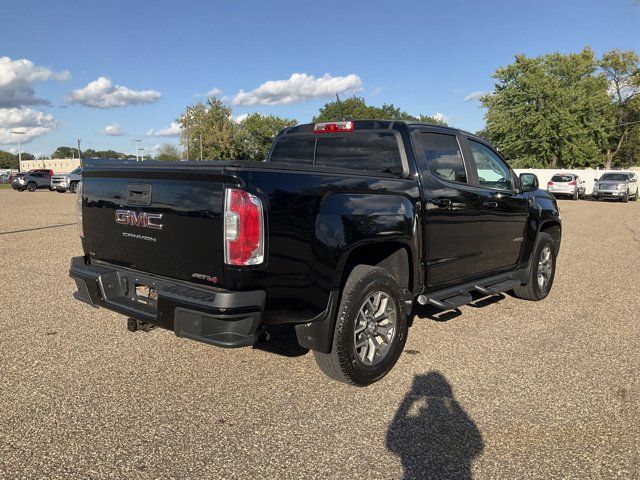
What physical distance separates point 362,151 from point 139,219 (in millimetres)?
2005

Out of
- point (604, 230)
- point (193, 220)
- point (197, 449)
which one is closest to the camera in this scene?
point (197, 449)

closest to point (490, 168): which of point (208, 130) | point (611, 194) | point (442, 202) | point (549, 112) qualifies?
point (442, 202)

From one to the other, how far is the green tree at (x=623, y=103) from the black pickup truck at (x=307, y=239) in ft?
187

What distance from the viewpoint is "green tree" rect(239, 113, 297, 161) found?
7394 centimetres

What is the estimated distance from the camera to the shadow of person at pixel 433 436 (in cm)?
271

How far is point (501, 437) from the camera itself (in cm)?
303

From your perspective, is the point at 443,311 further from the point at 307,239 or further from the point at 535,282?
the point at 307,239

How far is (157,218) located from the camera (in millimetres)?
3289

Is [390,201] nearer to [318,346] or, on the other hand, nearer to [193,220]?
[318,346]

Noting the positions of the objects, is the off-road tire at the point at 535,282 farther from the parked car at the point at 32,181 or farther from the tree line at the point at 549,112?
the tree line at the point at 549,112

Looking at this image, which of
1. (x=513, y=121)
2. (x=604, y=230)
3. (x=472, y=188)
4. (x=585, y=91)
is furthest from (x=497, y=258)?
(x=585, y=91)

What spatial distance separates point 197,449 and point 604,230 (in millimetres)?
14322

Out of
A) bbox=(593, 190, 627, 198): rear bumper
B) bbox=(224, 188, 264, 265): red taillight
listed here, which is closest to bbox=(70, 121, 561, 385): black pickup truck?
bbox=(224, 188, 264, 265): red taillight

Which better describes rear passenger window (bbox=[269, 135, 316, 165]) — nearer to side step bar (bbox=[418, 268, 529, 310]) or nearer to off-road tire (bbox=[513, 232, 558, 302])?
side step bar (bbox=[418, 268, 529, 310])
